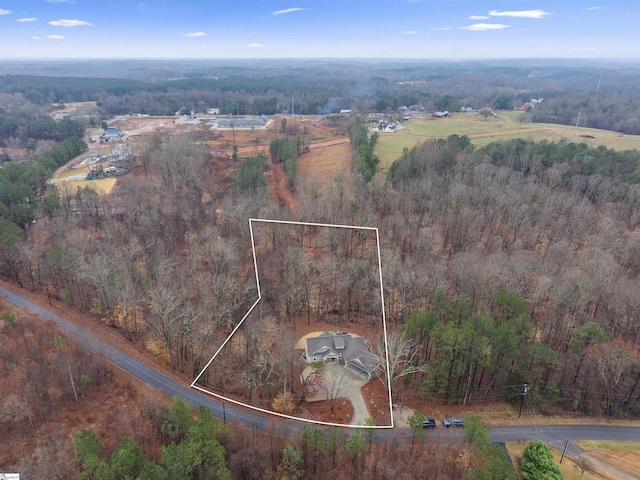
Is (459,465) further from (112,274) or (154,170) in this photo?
(154,170)

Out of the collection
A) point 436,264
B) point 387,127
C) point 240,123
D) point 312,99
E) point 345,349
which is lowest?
point 345,349

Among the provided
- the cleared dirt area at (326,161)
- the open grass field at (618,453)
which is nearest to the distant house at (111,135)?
the cleared dirt area at (326,161)

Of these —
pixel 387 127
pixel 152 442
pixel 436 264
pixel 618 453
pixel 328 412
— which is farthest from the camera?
pixel 387 127

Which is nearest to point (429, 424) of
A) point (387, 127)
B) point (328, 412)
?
point (328, 412)

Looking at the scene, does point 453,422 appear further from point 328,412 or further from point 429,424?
point 328,412

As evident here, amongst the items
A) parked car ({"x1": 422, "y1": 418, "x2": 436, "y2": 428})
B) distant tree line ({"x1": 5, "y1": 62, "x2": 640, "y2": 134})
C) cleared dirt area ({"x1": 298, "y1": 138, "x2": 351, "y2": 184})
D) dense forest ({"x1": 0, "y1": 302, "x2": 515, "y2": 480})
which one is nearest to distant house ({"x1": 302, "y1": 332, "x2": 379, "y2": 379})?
parked car ({"x1": 422, "y1": 418, "x2": 436, "y2": 428})
